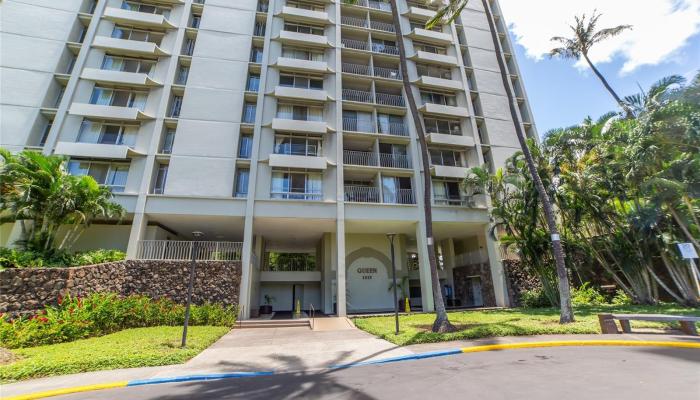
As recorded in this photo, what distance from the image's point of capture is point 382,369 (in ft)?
23.4

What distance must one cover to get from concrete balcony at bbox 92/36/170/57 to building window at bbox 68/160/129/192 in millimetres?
7895

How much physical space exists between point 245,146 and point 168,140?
15.9 feet

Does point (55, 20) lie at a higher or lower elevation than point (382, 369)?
higher

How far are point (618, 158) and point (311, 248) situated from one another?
22.9 metres

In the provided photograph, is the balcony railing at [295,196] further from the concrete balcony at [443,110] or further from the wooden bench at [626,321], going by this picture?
the wooden bench at [626,321]

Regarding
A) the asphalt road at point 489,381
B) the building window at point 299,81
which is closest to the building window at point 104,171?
the building window at point 299,81

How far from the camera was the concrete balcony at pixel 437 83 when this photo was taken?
22.7 metres

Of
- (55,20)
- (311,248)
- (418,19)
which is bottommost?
(311,248)

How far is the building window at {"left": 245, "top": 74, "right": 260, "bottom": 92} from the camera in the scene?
2152 centimetres

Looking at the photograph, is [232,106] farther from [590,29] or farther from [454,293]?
[590,29]

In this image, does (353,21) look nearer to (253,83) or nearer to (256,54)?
(256,54)

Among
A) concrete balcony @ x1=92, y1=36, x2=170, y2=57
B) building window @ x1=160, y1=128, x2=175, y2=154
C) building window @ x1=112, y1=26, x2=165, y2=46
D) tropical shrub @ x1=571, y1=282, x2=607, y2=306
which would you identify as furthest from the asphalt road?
building window @ x1=112, y1=26, x2=165, y2=46

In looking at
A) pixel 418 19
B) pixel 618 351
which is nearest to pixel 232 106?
pixel 418 19

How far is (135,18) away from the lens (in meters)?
20.2
